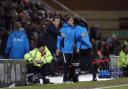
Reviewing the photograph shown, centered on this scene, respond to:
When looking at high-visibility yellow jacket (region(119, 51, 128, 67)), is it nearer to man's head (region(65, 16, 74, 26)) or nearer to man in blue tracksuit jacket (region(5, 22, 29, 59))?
man's head (region(65, 16, 74, 26))

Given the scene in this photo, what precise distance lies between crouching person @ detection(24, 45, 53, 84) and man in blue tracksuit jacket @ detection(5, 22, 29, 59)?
0.48m

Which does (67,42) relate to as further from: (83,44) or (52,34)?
(83,44)

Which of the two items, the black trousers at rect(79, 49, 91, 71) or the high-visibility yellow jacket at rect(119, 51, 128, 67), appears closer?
the black trousers at rect(79, 49, 91, 71)

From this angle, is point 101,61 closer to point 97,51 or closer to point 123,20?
point 97,51

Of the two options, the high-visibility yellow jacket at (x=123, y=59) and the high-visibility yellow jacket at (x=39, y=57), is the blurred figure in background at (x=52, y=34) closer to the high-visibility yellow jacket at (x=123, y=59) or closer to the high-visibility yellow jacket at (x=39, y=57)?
the high-visibility yellow jacket at (x=39, y=57)

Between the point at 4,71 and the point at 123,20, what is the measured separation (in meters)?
19.3

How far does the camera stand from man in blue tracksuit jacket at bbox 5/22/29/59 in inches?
742

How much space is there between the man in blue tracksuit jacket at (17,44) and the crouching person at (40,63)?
1.58 ft

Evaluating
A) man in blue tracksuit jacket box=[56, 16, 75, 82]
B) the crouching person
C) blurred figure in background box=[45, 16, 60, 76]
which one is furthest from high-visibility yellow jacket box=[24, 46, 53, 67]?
man in blue tracksuit jacket box=[56, 16, 75, 82]

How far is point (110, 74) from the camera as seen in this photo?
71.4ft

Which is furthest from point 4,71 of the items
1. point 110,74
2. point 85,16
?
point 85,16

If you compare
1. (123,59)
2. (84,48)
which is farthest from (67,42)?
(123,59)

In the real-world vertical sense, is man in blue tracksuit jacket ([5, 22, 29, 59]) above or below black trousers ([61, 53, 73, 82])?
above

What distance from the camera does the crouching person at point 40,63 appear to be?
1828 cm
